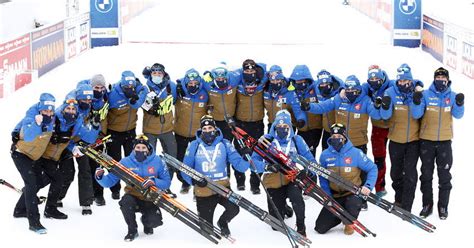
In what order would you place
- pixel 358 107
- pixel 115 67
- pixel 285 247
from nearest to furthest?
pixel 285 247, pixel 358 107, pixel 115 67

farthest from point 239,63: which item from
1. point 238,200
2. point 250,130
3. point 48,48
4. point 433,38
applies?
point 238,200

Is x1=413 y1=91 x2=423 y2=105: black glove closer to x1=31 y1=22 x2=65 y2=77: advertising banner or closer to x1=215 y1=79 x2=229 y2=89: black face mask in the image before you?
x1=215 y1=79 x2=229 y2=89: black face mask

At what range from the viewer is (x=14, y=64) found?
64.6 feet

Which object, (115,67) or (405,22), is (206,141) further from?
(405,22)

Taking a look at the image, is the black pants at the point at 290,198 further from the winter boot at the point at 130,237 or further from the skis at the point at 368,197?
the winter boot at the point at 130,237

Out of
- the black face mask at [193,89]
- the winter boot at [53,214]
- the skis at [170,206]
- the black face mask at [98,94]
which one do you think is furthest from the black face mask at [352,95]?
the winter boot at [53,214]

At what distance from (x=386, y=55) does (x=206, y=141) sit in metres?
14.9

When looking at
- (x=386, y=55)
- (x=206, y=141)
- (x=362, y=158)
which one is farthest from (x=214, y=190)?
(x=386, y=55)

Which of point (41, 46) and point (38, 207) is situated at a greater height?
point (41, 46)

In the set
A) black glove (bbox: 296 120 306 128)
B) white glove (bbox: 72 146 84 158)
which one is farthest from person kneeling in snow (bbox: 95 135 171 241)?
black glove (bbox: 296 120 306 128)

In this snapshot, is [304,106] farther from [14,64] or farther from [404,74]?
[14,64]

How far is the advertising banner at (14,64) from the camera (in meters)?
19.0

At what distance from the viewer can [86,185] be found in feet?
39.5

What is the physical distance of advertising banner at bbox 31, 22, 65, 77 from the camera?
21203 millimetres
